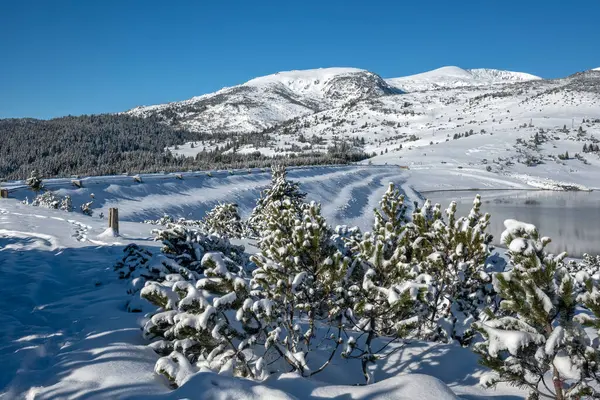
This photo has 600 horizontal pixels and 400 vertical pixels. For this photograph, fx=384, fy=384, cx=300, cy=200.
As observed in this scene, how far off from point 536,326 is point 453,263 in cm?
323

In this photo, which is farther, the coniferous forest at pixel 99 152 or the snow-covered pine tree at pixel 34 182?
the coniferous forest at pixel 99 152

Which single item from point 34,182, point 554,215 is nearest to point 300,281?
point 34,182

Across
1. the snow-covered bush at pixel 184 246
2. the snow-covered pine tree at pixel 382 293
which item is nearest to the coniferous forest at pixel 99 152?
the snow-covered bush at pixel 184 246

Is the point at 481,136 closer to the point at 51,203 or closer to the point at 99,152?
the point at 99,152

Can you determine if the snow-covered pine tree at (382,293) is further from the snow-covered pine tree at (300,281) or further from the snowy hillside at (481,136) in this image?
the snowy hillside at (481,136)

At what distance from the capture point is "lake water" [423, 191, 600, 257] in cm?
2664

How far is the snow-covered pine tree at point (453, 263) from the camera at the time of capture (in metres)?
6.47

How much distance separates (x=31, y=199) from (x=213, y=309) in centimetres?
→ 2458

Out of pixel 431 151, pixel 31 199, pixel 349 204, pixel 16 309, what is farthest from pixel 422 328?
pixel 431 151

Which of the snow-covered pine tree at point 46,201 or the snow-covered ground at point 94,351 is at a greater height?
the snow-covered pine tree at point 46,201

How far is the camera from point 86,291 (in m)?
6.75

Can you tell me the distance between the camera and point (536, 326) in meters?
3.59

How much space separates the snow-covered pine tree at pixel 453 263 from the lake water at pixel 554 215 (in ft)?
65.4

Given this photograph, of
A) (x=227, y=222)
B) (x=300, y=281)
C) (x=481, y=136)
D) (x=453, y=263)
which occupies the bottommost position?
(x=227, y=222)
